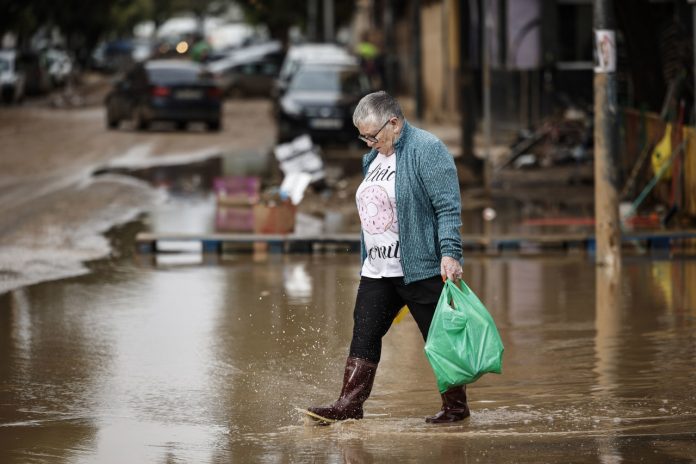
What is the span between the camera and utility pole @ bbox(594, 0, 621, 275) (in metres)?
13.2

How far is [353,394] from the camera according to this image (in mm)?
7586

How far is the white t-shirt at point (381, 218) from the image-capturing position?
744cm

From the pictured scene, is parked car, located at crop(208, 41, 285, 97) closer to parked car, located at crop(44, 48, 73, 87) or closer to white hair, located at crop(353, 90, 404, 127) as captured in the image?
parked car, located at crop(44, 48, 73, 87)

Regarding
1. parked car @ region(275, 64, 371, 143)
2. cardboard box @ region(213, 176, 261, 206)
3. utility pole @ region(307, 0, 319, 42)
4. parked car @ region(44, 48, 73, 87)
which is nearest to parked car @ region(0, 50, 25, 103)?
parked car @ region(44, 48, 73, 87)

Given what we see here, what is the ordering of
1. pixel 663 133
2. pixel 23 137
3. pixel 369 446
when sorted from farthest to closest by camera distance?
pixel 23 137 → pixel 663 133 → pixel 369 446

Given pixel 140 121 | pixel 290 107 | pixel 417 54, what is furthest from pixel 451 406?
pixel 417 54

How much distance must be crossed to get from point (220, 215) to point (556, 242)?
14.9 ft

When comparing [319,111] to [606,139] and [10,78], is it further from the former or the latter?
[10,78]

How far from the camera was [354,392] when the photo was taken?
7586 mm

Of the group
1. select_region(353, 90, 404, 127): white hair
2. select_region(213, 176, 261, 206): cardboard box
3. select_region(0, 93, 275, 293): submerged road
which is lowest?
select_region(0, 93, 275, 293): submerged road

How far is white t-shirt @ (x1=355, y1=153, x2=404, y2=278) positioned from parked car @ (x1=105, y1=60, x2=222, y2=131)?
27642 millimetres

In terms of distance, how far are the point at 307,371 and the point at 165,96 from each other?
86.0 ft

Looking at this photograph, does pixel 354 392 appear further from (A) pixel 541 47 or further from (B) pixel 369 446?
(A) pixel 541 47

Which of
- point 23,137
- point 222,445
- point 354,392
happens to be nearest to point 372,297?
point 354,392
